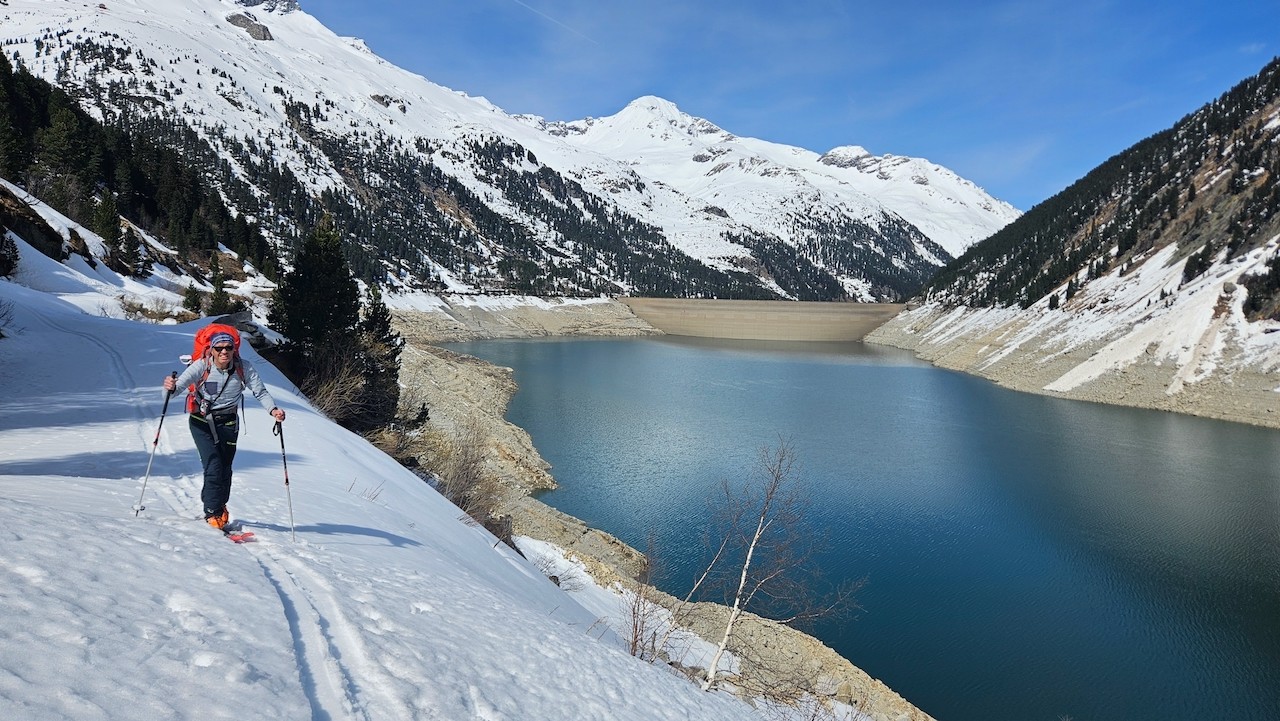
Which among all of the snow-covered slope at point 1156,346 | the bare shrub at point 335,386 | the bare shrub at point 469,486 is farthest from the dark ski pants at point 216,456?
the snow-covered slope at point 1156,346

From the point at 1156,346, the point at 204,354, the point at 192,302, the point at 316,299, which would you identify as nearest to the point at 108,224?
the point at 192,302

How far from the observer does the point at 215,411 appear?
5.04 metres

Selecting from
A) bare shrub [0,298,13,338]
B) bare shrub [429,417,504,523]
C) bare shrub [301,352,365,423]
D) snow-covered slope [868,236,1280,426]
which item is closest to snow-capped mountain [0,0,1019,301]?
snow-covered slope [868,236,1280,426]

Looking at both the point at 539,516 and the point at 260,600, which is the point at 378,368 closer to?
the point at 539,516

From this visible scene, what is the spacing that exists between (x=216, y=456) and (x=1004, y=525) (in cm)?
2055

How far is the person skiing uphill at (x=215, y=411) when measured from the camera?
16.1 feet

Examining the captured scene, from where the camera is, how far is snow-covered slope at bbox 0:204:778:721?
261cm

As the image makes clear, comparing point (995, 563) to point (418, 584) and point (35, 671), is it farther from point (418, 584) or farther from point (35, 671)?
point (35, 671)

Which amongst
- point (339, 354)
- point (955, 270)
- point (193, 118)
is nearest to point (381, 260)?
point (193, 118)

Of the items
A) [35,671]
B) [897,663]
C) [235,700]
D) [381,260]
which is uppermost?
[381,260]

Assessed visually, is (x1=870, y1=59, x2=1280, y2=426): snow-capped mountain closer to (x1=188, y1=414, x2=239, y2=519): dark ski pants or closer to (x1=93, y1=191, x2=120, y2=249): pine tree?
(x1=188, y1=414, x2=239, y2=519): dark ski pants

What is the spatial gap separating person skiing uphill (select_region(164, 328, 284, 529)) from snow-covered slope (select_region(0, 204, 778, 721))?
24 cm

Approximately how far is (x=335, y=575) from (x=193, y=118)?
534ft

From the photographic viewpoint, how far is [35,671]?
2.26m
